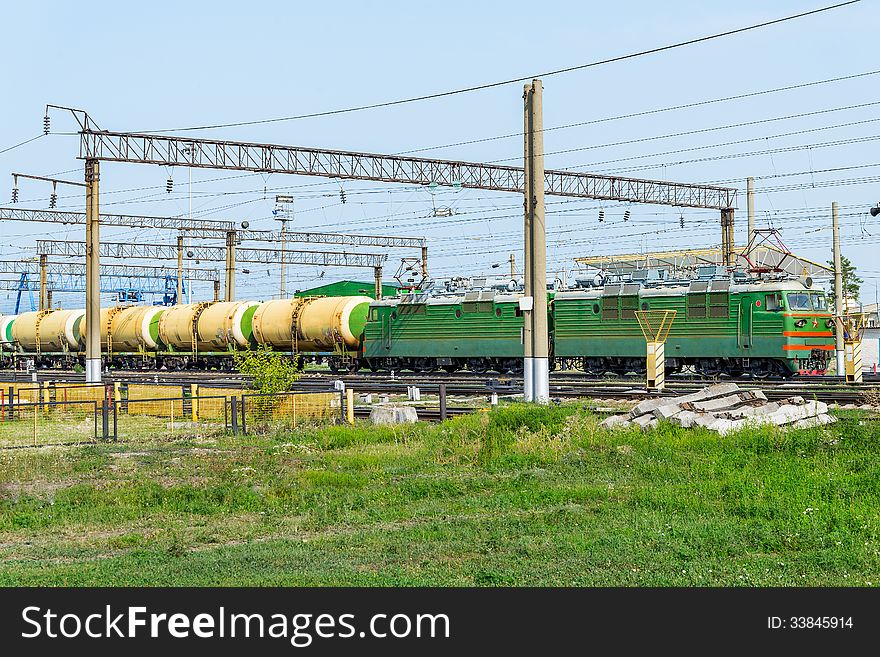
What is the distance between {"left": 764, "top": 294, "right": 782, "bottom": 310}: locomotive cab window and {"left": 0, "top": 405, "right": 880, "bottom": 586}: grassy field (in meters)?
13.1

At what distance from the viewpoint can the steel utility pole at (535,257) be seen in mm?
27828

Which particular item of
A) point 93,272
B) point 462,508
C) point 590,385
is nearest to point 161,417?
point 93,272

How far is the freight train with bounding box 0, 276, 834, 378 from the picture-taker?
3734 cm

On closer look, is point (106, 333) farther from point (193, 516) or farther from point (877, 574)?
point (877, 574)

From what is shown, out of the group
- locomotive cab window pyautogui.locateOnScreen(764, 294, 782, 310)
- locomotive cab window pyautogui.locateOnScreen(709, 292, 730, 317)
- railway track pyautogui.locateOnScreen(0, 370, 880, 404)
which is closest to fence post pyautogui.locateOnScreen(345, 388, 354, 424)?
railway track pyautogui.locateOnScreen(0, 370, 880, 404)

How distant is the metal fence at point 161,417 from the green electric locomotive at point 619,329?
9.01 meters

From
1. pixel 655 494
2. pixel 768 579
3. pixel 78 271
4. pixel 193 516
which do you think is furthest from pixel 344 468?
pixel 78 271

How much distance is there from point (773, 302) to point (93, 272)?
76.8 ft

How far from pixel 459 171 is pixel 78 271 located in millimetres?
70770

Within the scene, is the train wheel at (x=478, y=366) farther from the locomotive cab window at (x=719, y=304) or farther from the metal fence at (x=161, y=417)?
the metal fence at (x=161, y=417)

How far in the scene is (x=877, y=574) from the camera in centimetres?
1079

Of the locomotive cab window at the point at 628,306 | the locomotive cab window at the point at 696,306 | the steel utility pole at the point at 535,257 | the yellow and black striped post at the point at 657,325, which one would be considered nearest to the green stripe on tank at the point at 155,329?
the locomotive cab window at the point at 628,306

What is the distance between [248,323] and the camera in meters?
53.8

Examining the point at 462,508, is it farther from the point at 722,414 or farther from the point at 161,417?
the point at 161,417
